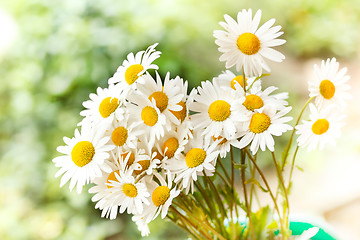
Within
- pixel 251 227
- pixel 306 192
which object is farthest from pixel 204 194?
pixel 306 192

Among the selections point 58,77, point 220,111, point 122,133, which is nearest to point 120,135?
point 122,133

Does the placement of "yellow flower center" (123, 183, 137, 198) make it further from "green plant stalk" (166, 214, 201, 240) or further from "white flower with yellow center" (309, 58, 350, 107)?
"white flower with yellow center" (309, 58, 350, 107)

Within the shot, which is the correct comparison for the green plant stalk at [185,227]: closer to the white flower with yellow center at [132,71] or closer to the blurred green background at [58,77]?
the white flower with yellow center at [132,71]

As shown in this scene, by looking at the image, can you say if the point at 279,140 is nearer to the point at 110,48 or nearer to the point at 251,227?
the point at 110,48

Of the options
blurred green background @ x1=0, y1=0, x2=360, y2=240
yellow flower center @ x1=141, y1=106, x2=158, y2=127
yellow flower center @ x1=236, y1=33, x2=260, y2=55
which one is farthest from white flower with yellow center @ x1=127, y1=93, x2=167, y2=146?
blurred green background @ x1=0, y1=0, x2=360, y2=240

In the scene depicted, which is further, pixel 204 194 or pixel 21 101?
pixel 21 101

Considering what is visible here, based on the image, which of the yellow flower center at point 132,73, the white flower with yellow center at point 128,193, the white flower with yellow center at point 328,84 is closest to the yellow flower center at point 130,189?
the white flower with yellow center at point 128,193

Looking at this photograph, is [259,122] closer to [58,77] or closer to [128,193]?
[128,193]
